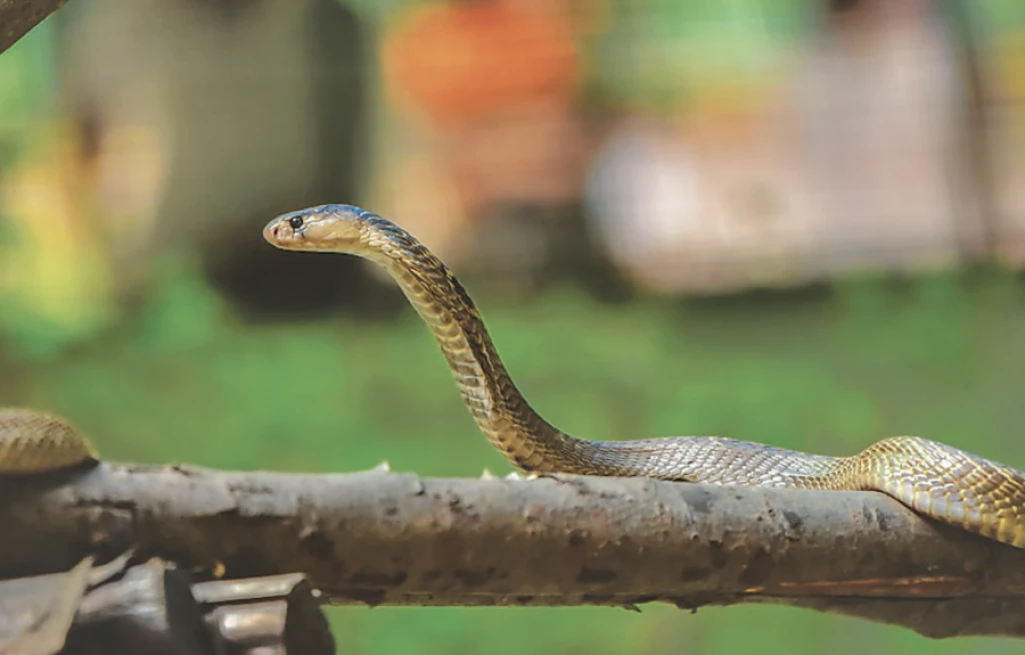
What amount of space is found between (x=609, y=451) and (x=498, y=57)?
298cm

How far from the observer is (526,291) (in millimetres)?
4625

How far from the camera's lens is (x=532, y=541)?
1422mm

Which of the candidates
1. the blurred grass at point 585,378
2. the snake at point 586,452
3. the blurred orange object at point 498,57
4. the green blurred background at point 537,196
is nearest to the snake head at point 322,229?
the snake at point 586,452

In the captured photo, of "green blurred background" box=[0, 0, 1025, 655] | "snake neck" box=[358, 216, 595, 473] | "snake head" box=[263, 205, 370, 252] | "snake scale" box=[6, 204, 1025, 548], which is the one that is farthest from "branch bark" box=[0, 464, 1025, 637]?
"green blurred background" box=[0, 0, 1025, 655]

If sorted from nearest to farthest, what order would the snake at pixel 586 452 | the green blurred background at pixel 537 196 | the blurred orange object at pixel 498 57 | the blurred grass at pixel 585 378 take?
1. the snake at pixel 586 452
2. the blurred grass at pixel 585 378
3. the green blurred background at pixel 537 196
4. the blurred orange object at pixel 498 57

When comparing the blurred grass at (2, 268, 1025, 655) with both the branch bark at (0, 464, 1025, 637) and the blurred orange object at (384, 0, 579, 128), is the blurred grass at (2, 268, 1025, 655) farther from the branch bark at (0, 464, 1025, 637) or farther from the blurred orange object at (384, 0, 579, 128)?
the branch bark at (0, 464, 1025, 637)

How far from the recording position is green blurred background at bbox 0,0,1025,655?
14.4 ft

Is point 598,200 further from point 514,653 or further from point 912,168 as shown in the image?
point 514,653

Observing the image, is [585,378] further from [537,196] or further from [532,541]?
[532,541]

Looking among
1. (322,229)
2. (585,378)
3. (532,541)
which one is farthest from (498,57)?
(532,541)

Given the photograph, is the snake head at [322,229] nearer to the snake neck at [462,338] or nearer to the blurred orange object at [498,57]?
the snake neck at [462,338]

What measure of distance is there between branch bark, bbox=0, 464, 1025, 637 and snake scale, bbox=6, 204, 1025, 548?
2.2 inches

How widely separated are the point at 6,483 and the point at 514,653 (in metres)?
2.95

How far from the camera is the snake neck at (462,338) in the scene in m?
1.86
